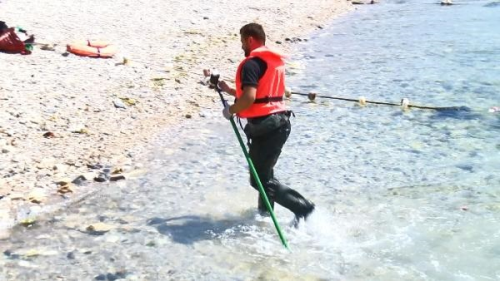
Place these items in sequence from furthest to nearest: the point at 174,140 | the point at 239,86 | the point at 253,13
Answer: the point at 253,13 < the point at 174,140 < the point at 239,86

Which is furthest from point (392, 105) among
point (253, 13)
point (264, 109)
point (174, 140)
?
point (253, 13)

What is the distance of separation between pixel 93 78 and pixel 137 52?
2834mm

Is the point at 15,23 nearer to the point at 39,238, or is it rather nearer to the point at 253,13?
the point at 253,13

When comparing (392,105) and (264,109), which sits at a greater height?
(264,109)

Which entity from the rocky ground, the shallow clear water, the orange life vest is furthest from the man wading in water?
the rocky ground

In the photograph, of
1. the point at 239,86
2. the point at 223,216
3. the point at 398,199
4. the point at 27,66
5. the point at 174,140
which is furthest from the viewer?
the point at 27,66

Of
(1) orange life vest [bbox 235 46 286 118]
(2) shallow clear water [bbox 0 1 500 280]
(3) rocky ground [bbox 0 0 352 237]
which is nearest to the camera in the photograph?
(1) orange life vest [bbox 235 46 286 118]

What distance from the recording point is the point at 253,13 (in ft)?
76.1

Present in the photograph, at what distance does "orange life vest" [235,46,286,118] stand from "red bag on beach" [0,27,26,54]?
26.6 ft

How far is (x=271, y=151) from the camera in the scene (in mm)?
7188

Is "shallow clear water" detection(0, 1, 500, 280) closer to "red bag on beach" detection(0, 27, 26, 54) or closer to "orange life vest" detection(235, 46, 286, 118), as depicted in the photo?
"orange life vest" detection(235, 46, 286, 118)

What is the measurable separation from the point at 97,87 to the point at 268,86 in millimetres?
6582

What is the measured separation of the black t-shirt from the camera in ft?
21.9

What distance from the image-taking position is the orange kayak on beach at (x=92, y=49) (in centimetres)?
1441
